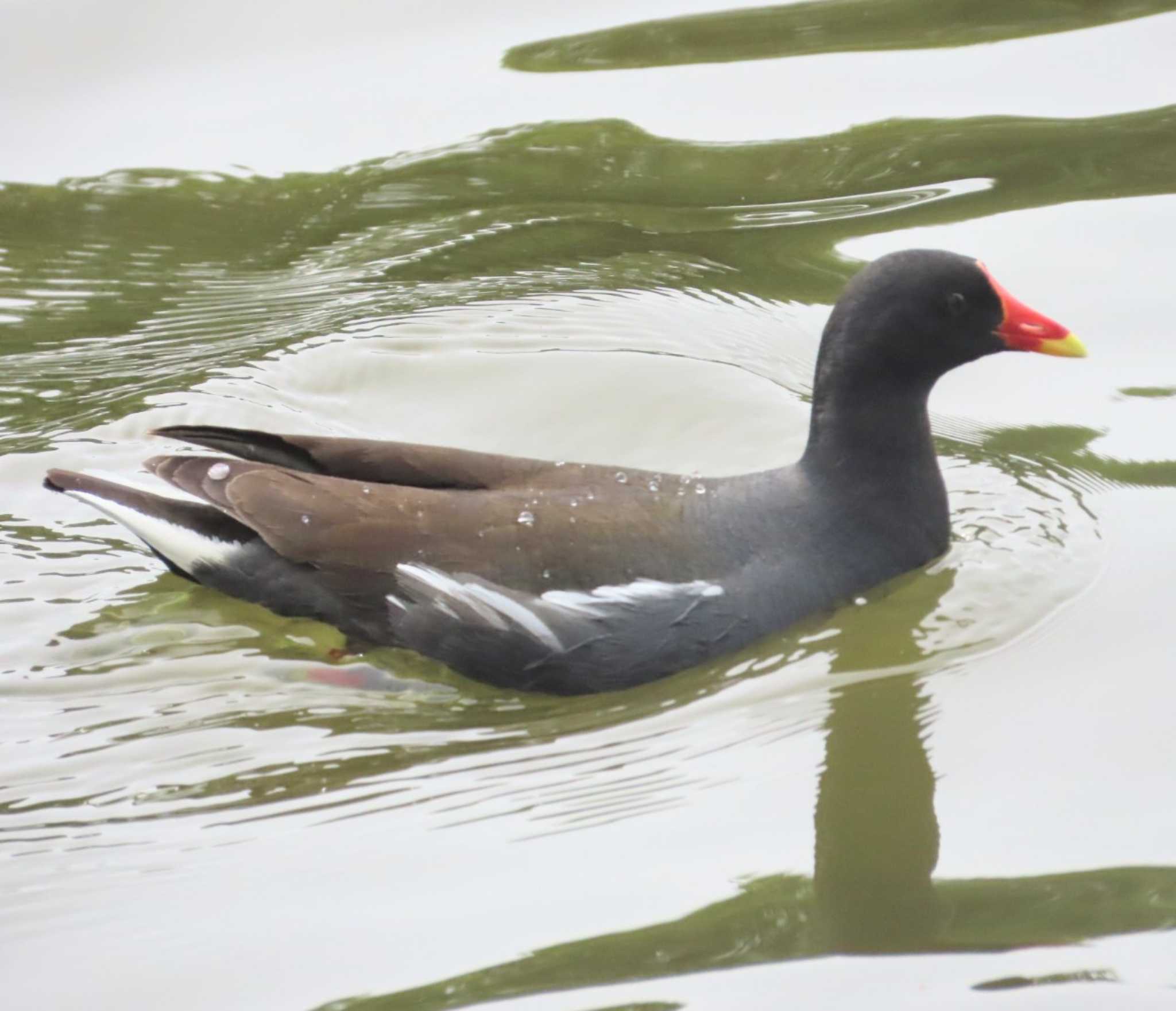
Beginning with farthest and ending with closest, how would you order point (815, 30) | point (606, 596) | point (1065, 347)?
point (815, 30) → point (1065, 347) → point (606, 596)

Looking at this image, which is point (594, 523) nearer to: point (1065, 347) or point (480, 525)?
point (480, 525)

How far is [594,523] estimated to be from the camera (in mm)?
4844

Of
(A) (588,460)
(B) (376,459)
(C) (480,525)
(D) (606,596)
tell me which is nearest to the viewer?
(D) (606,596)

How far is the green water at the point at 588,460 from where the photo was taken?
377 centimetres

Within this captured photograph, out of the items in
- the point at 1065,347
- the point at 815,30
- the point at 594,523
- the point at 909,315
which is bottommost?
the point at 594,523

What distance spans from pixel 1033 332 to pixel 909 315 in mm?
392

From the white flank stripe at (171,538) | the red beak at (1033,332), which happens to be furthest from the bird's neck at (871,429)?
the white flank stripe at (171,538)

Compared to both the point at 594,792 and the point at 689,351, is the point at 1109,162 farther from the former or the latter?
the point at 594,792

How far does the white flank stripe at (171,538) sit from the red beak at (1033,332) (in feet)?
7.61

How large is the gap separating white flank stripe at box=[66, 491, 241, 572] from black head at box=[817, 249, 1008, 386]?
1.84 meters

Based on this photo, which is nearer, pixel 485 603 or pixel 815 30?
pixel 485 603

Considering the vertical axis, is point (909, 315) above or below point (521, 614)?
above

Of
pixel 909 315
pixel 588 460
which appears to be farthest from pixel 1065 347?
pixel 588 460

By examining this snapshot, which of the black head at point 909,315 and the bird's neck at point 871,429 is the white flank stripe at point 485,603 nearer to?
the bird's neck at point 871,429
